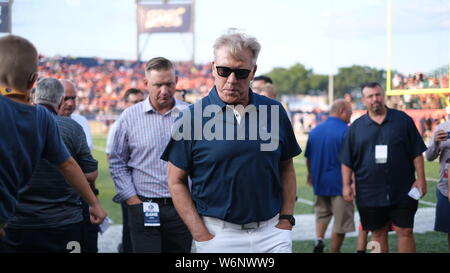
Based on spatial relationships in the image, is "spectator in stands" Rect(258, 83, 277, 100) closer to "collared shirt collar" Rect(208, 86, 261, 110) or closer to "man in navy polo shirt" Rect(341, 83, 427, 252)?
"man in navy polo shirt" Rect(341, 83, 427, 252)

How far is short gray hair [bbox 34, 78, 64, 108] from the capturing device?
12.9 ft

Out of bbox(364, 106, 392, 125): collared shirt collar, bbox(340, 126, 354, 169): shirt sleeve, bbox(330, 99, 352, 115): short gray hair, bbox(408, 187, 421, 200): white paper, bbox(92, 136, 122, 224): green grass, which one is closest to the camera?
bbox(408, 187, 421, 200): white paper

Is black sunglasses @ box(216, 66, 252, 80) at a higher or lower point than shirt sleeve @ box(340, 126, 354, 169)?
higher

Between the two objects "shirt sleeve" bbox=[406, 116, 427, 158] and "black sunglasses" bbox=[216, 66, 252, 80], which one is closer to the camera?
"black sunglasses" bbox=[216, 66, 252, 80]

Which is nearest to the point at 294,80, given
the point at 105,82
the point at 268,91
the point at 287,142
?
the point at 105,82

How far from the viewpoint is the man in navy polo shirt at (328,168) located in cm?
719

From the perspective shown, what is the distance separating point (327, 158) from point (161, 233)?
11.3 ft

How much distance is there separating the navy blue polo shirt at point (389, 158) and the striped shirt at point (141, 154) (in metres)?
2.32

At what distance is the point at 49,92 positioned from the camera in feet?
12.9

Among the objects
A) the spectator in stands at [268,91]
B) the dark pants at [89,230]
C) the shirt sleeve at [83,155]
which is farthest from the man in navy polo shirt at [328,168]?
the shirt sleeve at [83,155]

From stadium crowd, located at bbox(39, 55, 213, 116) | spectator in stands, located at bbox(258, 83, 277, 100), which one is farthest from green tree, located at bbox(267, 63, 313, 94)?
spectator in stands, located at bbox(258, 83, 277, 100)

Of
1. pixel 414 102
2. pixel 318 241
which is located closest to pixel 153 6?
pixel 414 102

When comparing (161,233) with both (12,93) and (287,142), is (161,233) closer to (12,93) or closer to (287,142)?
(287,142)
